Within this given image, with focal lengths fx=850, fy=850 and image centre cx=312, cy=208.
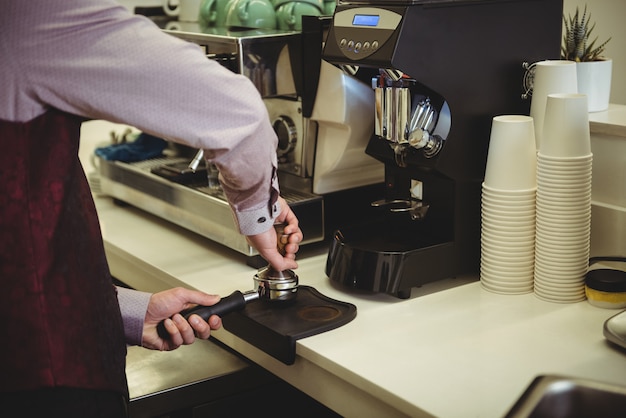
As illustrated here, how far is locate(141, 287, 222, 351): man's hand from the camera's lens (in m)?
1.21

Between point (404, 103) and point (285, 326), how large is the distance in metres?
0.40

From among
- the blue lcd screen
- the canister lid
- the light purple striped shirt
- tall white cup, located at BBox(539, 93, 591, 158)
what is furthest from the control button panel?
the canister lid

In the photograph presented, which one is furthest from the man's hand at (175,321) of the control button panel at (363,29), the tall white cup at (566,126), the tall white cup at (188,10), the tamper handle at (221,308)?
the tall white cup at (188,10)

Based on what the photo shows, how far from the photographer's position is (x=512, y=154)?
1.35m

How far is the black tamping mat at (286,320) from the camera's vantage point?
1266 mm

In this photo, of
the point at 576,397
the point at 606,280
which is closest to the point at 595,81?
the point at 606,280

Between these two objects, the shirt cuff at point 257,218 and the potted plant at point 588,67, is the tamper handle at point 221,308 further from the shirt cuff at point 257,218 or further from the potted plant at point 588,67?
the potted plant at point 588,67

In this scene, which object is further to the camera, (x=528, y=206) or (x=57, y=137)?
(x=528, y=206)

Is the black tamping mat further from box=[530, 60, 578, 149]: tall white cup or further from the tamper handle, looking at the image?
box=[530, 60, 578, 149]: tall white cup

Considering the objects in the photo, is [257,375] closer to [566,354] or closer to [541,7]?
[566,354]

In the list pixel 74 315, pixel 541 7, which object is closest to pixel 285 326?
pixel 74 315

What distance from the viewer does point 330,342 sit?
1246 mm

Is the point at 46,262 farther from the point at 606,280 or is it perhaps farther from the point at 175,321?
the point at 606,280

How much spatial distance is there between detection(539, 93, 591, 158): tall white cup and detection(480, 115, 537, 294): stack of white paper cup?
46 millimetres
